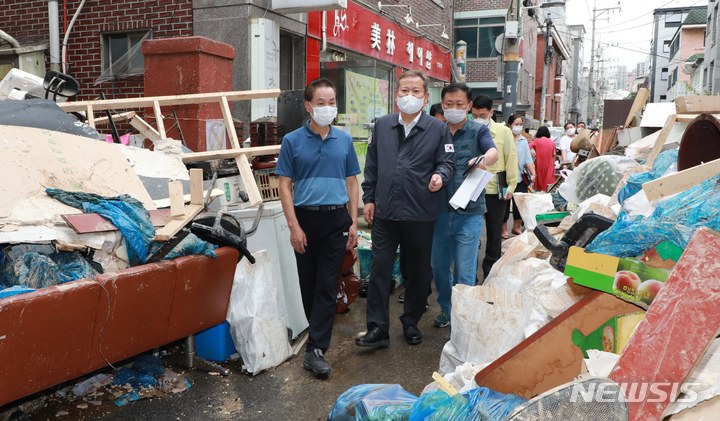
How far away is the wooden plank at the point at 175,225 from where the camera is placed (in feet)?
11.1

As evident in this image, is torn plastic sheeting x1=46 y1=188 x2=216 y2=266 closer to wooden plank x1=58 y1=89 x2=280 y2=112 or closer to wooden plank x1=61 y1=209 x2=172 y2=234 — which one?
wooden plank x1=61 y1=209 x2=172 y2=234

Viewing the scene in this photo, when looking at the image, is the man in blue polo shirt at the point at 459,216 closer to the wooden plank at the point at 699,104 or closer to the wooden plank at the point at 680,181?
the wooden plank at the point at 680,181

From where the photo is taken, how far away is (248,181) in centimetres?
484

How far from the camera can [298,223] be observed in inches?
159

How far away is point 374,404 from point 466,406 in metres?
0.49

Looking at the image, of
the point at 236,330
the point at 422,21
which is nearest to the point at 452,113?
the point at 236,330

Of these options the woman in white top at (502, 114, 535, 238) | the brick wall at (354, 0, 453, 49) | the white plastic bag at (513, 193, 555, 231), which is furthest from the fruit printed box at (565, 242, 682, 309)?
the brick wall at (354, 0, 453, 49)

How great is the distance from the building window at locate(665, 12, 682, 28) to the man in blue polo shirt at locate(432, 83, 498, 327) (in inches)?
2973

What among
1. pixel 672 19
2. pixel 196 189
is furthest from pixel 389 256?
pixel 672 19

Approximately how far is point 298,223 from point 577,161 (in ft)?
28.2

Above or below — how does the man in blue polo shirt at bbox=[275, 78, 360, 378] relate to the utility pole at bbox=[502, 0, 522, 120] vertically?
below

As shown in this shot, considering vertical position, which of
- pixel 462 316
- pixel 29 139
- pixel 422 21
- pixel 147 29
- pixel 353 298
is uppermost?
pixel 422 21

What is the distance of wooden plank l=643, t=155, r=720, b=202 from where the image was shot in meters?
3.24

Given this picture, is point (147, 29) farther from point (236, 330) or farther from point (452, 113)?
point (236, 330)
